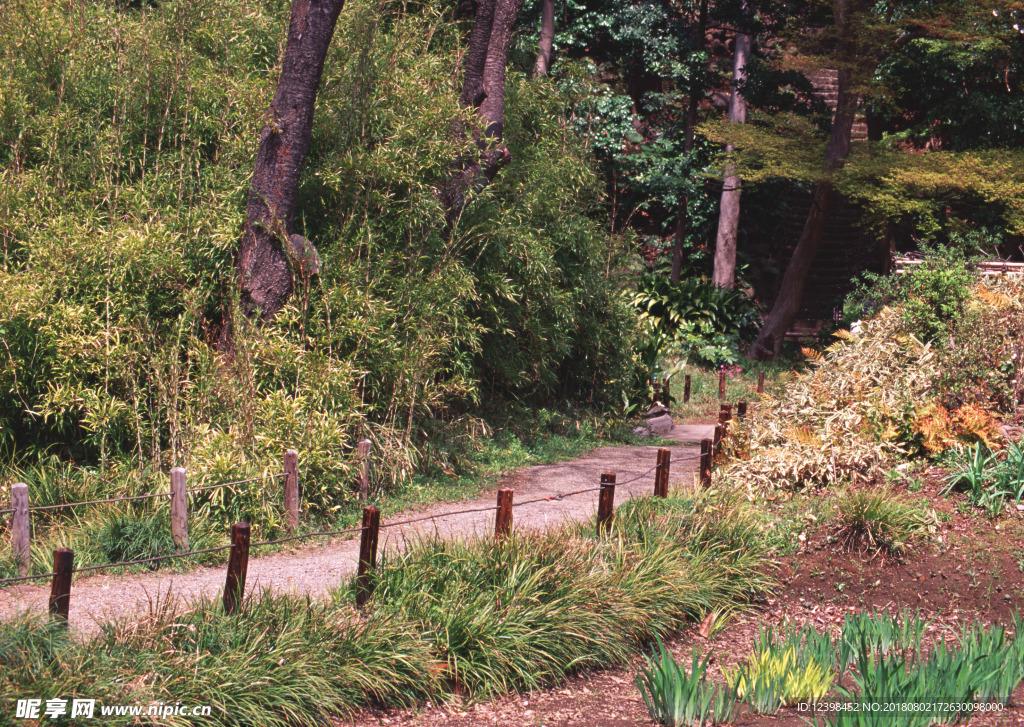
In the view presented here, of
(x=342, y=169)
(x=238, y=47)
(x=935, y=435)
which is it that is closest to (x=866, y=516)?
(x=935, y=435)

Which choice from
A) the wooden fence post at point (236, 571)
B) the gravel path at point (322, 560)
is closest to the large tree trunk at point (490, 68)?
the gravel path at point (322, 560)

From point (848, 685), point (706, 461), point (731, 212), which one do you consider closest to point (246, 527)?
point (848, 685)

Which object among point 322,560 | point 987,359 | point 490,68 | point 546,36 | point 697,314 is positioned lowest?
point 322,560

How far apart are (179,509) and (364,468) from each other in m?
1.91

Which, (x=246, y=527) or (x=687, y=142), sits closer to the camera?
(x=246, y=527)

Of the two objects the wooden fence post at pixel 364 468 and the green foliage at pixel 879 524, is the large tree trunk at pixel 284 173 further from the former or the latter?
the green foliage at pixel 879 524

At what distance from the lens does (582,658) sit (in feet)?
17.2

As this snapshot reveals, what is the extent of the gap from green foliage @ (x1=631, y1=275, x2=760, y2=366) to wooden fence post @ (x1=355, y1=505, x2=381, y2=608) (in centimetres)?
1256

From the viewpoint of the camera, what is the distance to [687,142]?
19594 millimetres

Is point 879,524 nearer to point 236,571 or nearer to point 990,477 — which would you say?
point 990,477

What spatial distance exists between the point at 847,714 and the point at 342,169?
694 cm

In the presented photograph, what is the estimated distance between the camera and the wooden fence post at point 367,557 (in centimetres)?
533

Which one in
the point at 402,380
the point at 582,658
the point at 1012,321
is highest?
the point at 1012,321

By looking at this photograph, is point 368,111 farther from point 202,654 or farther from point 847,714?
point 847,714
